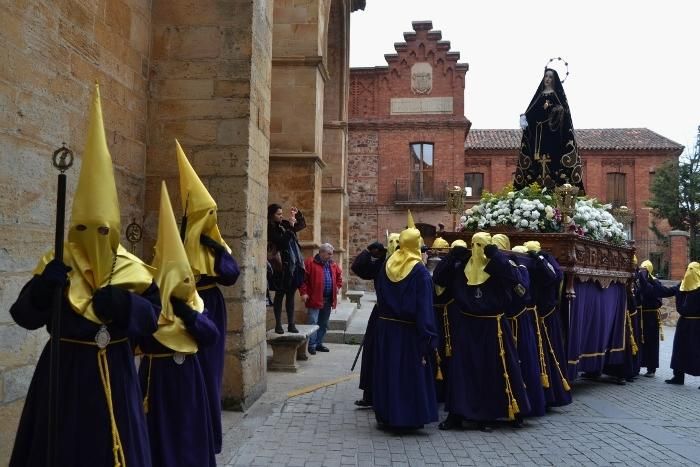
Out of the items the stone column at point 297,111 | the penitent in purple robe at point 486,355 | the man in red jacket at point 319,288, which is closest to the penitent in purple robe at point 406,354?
Result: the penitent in purple robe at point 486,355

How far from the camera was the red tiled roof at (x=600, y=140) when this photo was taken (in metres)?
37.2

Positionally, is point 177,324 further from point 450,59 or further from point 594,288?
point 450,59

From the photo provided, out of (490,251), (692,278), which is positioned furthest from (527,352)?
(692,278)

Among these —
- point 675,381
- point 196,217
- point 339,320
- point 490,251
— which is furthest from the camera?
point 339,320

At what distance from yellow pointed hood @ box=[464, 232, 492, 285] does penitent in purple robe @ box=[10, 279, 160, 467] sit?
3999mm

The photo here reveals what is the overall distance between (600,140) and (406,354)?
36974 millimetres

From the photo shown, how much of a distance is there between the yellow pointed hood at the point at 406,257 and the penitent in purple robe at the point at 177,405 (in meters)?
2.72

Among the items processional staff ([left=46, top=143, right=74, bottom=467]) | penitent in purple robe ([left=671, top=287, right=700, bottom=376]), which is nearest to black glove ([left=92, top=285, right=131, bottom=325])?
processional staff ([left=46, top=143, right=74, bottom=467])

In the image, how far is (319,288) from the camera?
32.6ft

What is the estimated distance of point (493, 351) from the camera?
240 inches

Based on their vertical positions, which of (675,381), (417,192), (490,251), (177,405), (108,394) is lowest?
(675,381)

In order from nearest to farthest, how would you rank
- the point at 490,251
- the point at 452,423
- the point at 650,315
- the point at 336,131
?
1. the point at 490,251
2. the point at 452,423
3. the point at 650,315
4. the point at 336,131

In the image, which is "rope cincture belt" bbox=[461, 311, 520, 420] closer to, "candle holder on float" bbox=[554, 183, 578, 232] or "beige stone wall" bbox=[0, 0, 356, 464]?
"candle holder on float" bbox=[554, 183, 578, 232]

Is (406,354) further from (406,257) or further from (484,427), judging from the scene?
(484,427)
